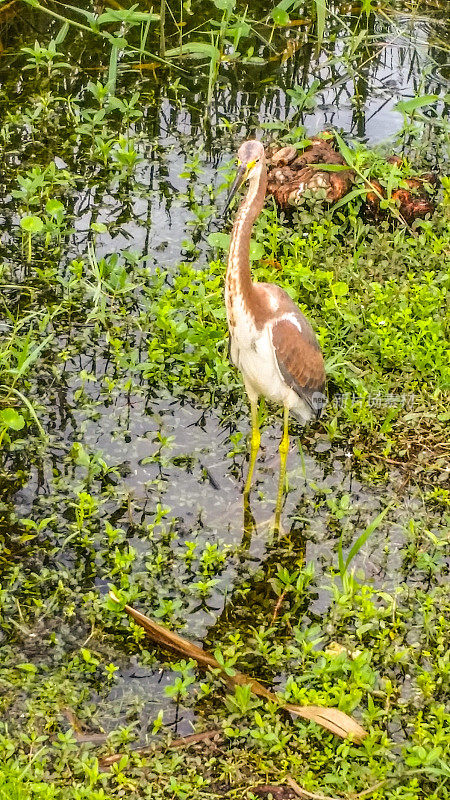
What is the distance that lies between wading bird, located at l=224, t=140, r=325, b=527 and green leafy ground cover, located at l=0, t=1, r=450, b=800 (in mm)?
384

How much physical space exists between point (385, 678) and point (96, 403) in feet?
5.99

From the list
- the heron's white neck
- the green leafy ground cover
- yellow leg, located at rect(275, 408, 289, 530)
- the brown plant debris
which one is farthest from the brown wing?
the brown plant debris

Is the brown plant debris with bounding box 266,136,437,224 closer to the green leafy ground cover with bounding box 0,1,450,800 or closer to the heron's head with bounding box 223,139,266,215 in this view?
the green leafy ground cover with bounding box 0,1,450,800

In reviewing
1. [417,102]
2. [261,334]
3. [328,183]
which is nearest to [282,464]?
[261,334]

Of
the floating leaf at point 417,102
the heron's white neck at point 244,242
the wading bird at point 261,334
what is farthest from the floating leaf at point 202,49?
the heron's white neck at point 244,242

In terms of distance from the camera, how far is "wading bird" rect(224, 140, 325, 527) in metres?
4.18

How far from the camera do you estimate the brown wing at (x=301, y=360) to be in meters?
4.33

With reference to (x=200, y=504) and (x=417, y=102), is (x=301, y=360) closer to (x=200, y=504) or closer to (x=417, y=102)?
(x=200, y=504)

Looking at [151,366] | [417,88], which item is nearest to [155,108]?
[417,88]

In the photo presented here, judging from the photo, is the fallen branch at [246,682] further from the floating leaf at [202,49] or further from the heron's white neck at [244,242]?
the floating leaf at [202,49]

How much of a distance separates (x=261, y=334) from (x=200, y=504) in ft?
2.66

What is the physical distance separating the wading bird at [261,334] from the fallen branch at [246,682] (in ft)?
2.61

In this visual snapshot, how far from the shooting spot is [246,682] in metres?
3.86

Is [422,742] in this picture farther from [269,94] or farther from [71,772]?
[269,94]
